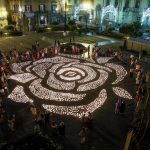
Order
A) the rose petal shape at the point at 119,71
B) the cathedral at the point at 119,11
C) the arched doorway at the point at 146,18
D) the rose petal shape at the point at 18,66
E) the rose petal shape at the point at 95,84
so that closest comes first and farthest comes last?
1. the rose petal shape at the point at 95,84
2. the rose petal shape at the point at 119,71
3. the rose petal shape at the point at 18,66
4. the arched doorway at the point at 146,18
5. the cathedral at the point at 119,11

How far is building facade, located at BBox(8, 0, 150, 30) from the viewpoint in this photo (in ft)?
210

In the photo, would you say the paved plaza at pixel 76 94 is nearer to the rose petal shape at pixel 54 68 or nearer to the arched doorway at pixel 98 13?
the rose petal shape at pixel 54 68

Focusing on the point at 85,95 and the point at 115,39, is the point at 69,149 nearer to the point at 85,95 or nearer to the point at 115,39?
the point at 85,95

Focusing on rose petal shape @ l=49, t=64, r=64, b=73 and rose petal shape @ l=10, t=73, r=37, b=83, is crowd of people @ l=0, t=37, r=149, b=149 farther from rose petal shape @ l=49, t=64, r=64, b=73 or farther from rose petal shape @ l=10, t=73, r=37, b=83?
rose petal shape @ l=49, t=64, r=64, b=73

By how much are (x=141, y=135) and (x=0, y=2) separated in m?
61.8

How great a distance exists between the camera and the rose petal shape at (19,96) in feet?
87.0

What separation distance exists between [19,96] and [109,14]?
5304cm

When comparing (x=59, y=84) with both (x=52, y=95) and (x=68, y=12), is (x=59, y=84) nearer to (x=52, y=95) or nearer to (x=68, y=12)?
(x=52, y=95)

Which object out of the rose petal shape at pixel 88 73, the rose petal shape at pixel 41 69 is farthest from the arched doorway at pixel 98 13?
the rose petal shape at pixel 41 69

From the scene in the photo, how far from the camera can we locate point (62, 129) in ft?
65.9

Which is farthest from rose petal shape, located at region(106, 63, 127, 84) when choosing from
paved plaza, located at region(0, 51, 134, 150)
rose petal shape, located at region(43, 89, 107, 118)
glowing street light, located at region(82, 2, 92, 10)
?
glowing street light, located at region(82, 2, 92, 10)

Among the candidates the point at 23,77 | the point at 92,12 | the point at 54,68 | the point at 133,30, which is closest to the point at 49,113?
the point at 23,77

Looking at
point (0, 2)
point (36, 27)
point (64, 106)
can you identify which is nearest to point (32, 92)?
point (64, 106)

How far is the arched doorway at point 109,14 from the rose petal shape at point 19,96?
1937 inches
